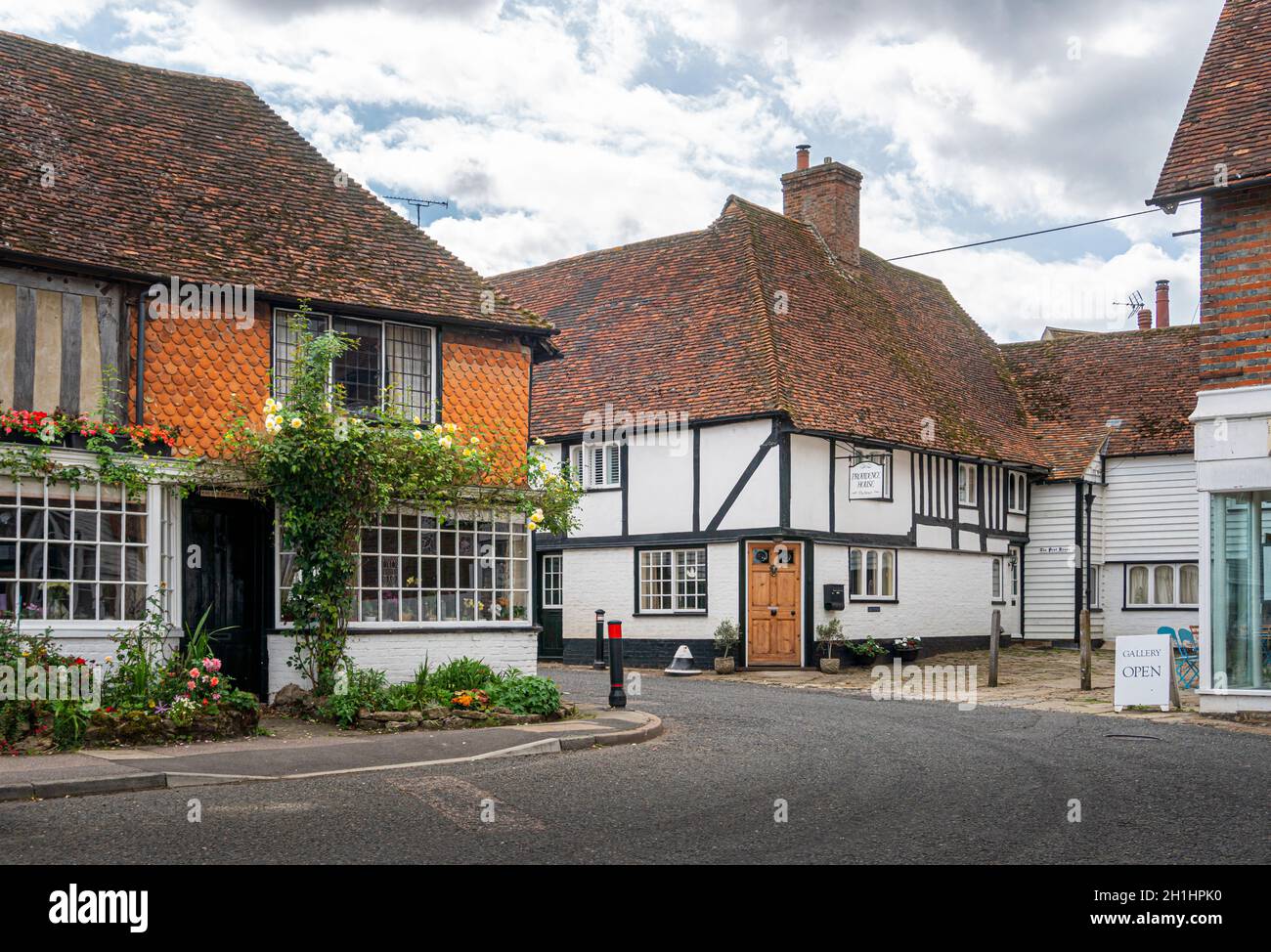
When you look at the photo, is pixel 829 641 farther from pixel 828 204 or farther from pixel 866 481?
pixel 828 204

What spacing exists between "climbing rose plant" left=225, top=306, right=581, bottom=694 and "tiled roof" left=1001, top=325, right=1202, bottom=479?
70.6 feet

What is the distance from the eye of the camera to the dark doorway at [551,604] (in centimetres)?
2739

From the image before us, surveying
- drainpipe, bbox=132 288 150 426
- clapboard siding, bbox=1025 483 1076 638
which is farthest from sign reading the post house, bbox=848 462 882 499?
drainpipe, bbox=132 288 150 426

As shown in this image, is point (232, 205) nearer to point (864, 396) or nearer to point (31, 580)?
point (31, 580)

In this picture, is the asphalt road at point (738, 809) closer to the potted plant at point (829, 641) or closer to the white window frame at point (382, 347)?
the white window frame at point (382, 347)

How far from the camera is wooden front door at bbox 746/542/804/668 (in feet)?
80.4

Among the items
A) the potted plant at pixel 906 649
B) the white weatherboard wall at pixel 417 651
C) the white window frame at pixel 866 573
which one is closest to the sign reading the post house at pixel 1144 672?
the white weatherboard wall at pixel 417 651

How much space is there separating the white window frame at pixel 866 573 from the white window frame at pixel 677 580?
311cm

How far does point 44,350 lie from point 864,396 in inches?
677

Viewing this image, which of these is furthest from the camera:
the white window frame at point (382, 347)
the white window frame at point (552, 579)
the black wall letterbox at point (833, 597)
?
the white window frame at point (552, 579)

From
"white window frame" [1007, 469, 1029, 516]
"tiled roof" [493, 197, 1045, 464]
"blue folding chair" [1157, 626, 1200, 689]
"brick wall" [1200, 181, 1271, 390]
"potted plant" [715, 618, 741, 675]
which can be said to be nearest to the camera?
"brick wall" [1200, 181, 1271, 390]

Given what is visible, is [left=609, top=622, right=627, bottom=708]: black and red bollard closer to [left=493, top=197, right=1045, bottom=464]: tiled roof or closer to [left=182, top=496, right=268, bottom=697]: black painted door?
[left=182, top=496, right=268, bottom=697]: black painted door

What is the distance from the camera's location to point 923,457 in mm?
28391
